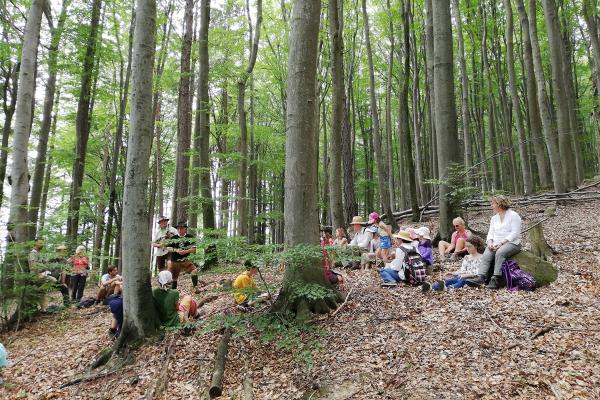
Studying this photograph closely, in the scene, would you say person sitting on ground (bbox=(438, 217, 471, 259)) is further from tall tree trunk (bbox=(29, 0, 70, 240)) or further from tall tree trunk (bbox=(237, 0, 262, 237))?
tall tree trunk (bbox=(29, 0, 70, 240))

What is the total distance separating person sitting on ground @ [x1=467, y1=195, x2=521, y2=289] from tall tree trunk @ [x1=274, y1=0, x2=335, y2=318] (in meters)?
2.41

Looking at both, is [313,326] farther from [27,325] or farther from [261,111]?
[261,111]

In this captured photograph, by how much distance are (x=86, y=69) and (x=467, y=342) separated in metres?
10.8

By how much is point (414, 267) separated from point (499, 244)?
54.0 inches

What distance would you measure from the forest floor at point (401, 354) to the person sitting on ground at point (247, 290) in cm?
44

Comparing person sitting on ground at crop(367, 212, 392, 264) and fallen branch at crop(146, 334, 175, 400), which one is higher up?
person sitting on ground at crop(367, 212, 392, 264)

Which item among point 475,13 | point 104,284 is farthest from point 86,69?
point 475,13

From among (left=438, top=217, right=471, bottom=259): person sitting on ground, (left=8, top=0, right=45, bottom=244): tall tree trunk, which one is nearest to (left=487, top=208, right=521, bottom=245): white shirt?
(left=438, top=217, right=471, bottom=259): person sitting on ground

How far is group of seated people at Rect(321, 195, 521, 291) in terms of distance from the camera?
5.57 meters

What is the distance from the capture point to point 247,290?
488cm

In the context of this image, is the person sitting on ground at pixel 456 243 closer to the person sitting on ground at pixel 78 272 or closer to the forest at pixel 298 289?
the forest at pixel 298 289

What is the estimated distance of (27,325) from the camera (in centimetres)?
736

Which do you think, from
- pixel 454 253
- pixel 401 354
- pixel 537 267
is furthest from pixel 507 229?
pixel 401 354

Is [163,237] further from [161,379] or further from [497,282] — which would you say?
[497,282]
